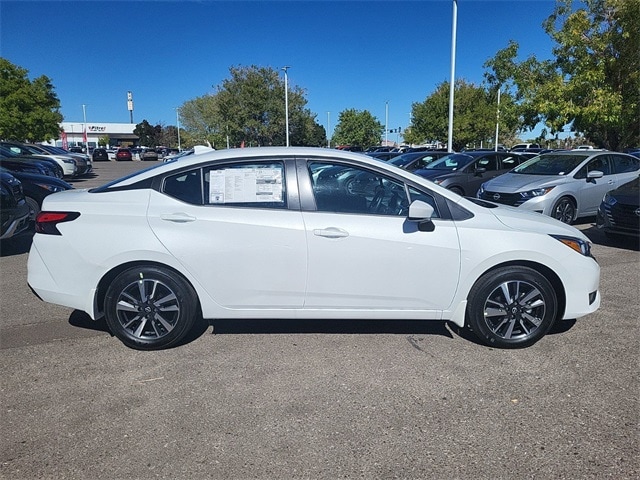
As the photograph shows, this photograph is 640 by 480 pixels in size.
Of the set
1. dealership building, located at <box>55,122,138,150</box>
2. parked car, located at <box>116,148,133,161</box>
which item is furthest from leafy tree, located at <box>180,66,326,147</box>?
dealership building, located at <box>55,122,138,150</box>

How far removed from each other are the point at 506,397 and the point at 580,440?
512mm

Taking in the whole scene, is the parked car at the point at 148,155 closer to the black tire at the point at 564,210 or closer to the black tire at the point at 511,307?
the black tire at the point at 564,210

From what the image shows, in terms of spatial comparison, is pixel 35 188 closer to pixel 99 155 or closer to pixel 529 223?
pixel 529 223

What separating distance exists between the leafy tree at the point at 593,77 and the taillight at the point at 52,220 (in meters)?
13.5

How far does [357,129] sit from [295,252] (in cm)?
6803

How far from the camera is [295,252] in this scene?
3.51m

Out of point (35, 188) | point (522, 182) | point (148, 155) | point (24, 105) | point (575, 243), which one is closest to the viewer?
point (575, 243)

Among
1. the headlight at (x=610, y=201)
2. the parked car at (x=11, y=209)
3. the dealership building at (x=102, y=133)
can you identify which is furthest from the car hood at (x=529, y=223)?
the dealership building at (x=102, y=133)

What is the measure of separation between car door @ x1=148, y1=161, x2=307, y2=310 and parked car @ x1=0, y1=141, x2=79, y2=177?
59.2ft

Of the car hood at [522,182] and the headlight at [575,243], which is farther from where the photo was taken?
the car hood at [522,182]

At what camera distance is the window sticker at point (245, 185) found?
11.9 ft

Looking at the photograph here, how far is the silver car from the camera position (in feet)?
28.6

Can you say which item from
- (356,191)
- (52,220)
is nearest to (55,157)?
(52,220)

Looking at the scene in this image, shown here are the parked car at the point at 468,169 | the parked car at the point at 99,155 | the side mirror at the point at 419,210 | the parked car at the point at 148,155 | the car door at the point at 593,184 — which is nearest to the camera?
the side mirror at the point at 419,210
